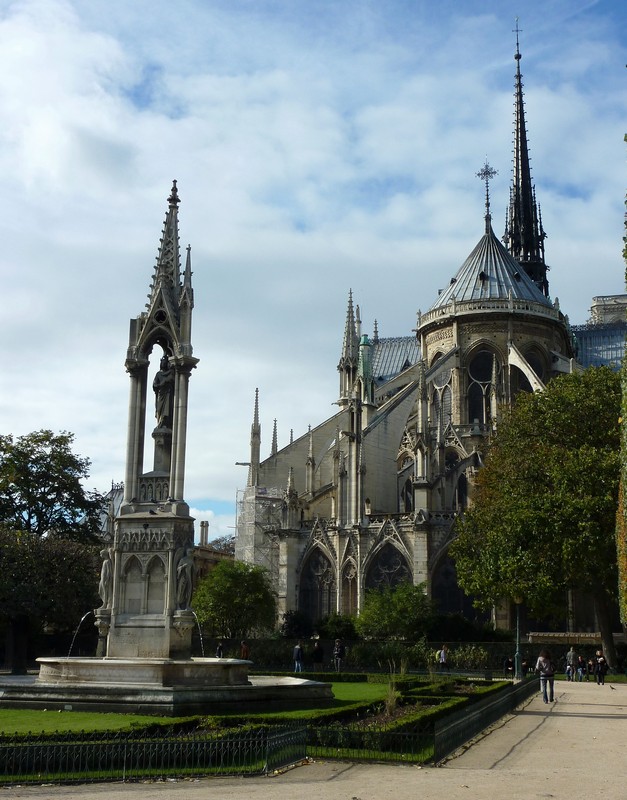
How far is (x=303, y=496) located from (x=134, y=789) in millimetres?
51301

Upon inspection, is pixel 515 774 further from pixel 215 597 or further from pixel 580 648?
pixel 215 597

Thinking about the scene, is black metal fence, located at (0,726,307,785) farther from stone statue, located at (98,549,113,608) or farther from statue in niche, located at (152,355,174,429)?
statue in niche, located at (152,355,174,429)

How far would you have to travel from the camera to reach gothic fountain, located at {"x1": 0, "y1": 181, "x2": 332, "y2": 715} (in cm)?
1820

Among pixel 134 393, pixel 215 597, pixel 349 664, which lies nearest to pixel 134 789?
pixel 134 393

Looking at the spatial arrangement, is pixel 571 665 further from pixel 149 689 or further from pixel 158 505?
pixel 149 689

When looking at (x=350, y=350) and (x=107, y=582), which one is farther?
(x=350, y=350)

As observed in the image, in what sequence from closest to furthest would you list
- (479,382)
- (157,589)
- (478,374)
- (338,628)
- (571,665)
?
(157,589) < (571,665) < (338,628) < (479,382) < (478,374)

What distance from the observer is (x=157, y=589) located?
20.2 meters

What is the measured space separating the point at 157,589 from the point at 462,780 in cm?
935

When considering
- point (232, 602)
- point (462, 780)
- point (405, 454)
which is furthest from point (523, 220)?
point (462, 780)

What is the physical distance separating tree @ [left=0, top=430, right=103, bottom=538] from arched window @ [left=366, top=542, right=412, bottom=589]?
1570 centimetres

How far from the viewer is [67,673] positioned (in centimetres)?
1939

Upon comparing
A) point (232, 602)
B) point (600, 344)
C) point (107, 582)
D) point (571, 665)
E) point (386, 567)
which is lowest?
point (571, 665)

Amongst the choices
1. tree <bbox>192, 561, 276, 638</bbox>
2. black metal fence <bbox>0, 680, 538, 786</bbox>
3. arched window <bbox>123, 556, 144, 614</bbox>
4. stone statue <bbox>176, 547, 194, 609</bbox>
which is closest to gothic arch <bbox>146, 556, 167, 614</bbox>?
arched window <bbox>123, 556, 144, 614</bbox>
